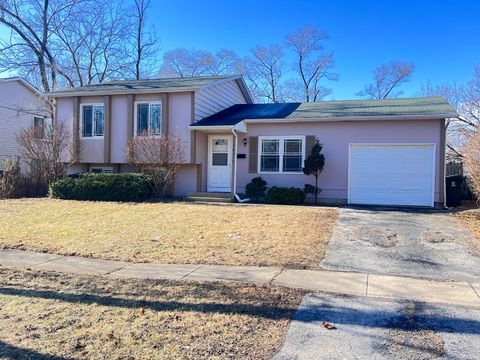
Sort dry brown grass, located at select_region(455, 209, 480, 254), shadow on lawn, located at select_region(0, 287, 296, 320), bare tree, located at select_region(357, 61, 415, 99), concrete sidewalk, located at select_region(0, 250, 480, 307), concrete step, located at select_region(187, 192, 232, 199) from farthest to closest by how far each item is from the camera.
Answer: bare tree, located at select_region(357, 61, 415, 99)
concrete step, located at select_region(187, 192, 232, 199)
dry brown grass, located at select_region(455, 209, 480, 254)
concrete sidewalk, located at select_region(0, 250, 480, 307)
shadow on lawn, located at select_region(0, 287, 296, 320)

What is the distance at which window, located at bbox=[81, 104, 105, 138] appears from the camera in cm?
1734

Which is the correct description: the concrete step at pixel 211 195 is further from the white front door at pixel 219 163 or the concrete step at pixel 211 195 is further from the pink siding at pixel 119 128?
the pink siding at pixel 119 128

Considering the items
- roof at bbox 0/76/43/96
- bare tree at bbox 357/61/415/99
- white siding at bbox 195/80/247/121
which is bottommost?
white siding at bbox 195/80/247/121

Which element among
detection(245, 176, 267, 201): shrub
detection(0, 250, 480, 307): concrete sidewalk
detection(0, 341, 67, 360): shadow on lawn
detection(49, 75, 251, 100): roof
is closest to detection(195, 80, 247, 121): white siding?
detection(49, 75, 251, 100): roof

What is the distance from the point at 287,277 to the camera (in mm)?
5762

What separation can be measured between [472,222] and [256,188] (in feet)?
24.1

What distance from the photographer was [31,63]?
28.5 m

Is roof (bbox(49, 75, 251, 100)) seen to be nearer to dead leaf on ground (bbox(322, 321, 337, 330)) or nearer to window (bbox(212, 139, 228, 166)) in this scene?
window (bbox(212, 139, 228, 166))

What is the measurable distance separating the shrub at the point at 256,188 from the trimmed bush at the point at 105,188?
379cm

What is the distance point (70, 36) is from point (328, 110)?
77.2 ft

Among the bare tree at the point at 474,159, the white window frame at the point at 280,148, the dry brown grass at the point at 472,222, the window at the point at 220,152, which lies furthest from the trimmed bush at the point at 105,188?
the bare tree at the point at 474,159

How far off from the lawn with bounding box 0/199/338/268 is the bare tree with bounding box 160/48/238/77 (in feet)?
97.3

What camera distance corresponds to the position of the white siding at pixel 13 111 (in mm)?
23344

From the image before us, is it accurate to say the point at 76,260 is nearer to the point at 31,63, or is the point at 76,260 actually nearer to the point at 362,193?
the point at 362,193
